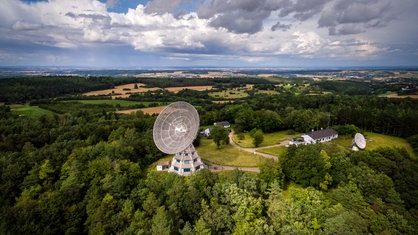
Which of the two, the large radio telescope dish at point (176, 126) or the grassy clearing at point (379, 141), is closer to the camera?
the large radio telescope dish at point (176, 126)

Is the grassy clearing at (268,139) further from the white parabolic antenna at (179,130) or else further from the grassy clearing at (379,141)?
the white parabolic antenna at (179,130)

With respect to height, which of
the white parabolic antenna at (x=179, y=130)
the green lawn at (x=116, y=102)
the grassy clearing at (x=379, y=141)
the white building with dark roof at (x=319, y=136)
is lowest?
the grassy clearing at (x=379, y=141)

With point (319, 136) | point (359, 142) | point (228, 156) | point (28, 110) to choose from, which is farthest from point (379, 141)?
point (28, 110)

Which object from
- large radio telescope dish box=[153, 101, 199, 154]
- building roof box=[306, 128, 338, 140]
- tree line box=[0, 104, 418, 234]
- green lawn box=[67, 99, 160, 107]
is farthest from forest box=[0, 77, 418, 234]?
green lawn box=[67, 99, 160, 107]

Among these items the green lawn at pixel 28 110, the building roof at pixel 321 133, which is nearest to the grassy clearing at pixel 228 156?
the building roof at pixel 321 133

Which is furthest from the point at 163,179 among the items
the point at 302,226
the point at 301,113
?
the point at 301,113

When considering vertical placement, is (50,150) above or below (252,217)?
above

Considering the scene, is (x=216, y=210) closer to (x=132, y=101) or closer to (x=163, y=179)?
(x=163, y=179)

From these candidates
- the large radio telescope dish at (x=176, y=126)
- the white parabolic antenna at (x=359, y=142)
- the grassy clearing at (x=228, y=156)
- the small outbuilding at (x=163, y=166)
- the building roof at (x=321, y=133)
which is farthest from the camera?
the building roof at (x=321, y=133)
